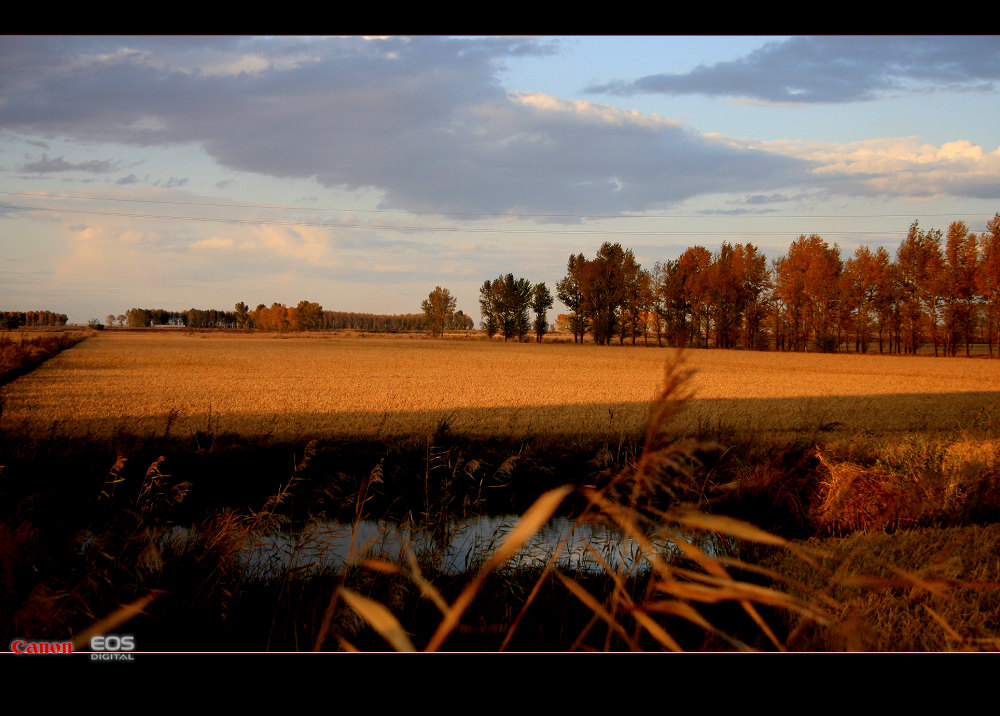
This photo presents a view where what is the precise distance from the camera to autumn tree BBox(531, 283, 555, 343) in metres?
92.1

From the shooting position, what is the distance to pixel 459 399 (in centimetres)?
1945

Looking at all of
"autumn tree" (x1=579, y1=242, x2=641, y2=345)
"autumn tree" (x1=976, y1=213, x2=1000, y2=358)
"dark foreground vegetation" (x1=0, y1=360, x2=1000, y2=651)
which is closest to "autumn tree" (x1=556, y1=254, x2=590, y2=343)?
"autumn tree" (x1=579, y1=242, x2=641, y2=345)

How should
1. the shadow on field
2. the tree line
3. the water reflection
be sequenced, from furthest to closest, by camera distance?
the tree line < the shadow on field < the water reflection

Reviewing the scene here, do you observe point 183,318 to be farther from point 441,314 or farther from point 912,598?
point 912,598

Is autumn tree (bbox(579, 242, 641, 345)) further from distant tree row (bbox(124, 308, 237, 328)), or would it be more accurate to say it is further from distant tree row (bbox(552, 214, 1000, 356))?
distant tree row (bbox(124, 308, 237, 328))

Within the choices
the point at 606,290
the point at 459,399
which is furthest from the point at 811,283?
the point at 459,399

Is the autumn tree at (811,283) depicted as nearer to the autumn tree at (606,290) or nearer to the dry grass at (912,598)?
the autumn tree at (606,290)

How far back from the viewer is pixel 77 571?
13.2 feet

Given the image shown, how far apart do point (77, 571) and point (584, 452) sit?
762 centimetres

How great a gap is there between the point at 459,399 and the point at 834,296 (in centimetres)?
3250

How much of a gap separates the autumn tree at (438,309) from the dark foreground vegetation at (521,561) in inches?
3536

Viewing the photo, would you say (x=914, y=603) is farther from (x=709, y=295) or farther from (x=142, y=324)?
(x=142, y=324)

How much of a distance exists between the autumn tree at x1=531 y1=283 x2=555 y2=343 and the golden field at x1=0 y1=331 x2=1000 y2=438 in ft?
185
